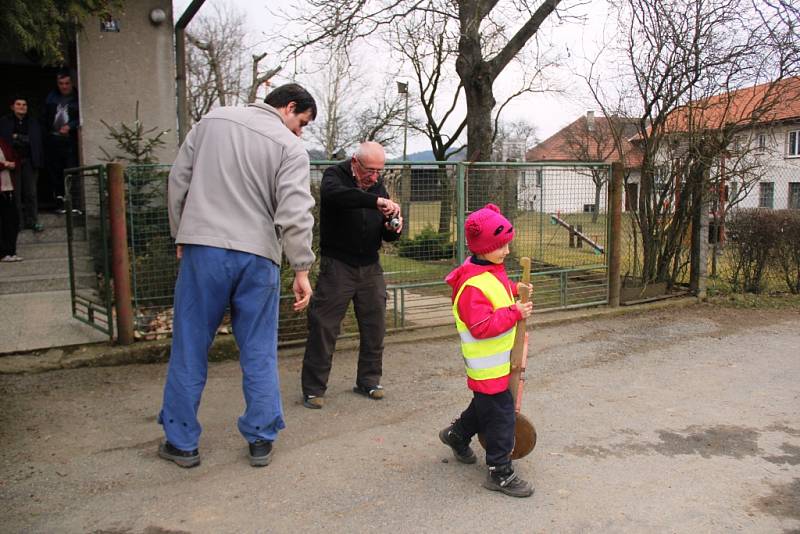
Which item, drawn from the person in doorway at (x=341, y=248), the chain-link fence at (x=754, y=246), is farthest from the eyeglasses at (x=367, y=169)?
the chain-link fence at (x=754, y=246)

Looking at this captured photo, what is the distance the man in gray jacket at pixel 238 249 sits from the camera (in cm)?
370

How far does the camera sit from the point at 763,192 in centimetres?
992

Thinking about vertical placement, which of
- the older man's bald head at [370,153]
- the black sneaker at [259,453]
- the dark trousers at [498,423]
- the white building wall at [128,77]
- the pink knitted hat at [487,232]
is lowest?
the black sneaker at [259,453]

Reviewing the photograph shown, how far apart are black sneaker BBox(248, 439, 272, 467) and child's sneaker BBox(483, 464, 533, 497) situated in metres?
1.24

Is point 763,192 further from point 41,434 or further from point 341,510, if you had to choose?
point 41,434

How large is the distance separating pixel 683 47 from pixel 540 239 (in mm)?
3123

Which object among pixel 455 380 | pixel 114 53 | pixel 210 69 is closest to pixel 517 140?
pixel 210 69

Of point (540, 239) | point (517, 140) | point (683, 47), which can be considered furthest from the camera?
point (517, 140)

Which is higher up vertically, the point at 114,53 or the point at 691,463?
the point at 114,53

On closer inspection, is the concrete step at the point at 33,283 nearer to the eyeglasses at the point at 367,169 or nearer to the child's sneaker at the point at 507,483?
the eyeglasses at the point at 367,169

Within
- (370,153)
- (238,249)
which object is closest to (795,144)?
(370,153)

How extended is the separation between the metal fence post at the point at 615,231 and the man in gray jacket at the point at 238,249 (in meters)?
5.26

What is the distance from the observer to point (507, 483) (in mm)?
3551

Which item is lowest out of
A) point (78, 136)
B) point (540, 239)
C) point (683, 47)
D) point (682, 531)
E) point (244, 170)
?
point (682, 531)
